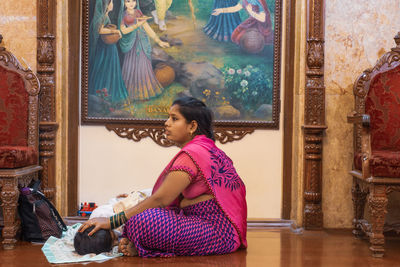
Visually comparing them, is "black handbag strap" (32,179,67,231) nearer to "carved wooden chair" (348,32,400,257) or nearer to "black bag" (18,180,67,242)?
"black bag" (18,180,67,242)

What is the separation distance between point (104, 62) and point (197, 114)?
158 cm

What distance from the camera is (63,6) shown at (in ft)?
14.0

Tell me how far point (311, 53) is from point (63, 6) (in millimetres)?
2090

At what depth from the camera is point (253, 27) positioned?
4.43 metres

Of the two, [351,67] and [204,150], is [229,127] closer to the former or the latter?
[351,67]

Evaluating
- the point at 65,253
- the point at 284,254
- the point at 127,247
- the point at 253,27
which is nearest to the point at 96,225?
the point at 127,247

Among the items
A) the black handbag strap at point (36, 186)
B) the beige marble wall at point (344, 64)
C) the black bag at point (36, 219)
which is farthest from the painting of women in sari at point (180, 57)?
the black bag at point (36, 219)

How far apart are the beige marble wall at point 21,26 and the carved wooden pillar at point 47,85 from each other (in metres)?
0.07

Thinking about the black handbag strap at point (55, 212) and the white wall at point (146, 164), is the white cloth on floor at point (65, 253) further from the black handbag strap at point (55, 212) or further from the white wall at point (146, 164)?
the white wall at point (146, 164)

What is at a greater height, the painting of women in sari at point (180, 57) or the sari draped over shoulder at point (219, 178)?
the painting of women in sari at point (180, 57)

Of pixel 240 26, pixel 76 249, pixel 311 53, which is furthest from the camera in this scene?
pixel 240 26

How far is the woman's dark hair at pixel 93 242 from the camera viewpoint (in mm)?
2990

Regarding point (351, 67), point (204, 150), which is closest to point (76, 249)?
point (204, 150)

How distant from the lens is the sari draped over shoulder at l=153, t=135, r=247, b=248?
3035 millimetres
